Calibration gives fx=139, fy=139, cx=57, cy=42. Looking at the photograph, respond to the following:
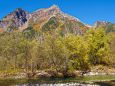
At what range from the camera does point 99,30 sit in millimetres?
62156

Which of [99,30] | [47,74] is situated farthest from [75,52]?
[99,30]

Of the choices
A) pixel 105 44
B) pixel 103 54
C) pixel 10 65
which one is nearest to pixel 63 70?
pixel 103 54

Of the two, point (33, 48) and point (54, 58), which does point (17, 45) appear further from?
point (54, 58)

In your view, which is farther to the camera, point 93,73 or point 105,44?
point 105,44

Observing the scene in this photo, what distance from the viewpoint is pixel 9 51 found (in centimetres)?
6362

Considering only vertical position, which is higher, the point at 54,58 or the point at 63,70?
the point at 54,58

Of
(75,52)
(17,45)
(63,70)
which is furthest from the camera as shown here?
(17,45)

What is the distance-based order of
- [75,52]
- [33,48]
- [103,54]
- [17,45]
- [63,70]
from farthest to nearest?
[17,45], [103,54], [33,48], [75,52], [63,70]

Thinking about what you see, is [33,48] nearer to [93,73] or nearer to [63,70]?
[63,70]

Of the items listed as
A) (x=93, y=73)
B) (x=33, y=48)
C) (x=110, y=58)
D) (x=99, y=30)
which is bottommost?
(x=93, y=73)

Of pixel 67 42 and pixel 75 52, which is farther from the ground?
A: pixel 67 42

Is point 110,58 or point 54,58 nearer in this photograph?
point 54,58

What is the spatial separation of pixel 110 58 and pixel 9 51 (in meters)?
44.1

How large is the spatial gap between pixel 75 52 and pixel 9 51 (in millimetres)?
32303
